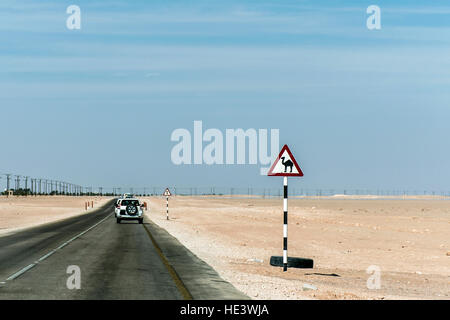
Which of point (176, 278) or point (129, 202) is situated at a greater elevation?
point (129, 202)

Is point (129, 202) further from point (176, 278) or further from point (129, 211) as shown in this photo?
point (176, 278)

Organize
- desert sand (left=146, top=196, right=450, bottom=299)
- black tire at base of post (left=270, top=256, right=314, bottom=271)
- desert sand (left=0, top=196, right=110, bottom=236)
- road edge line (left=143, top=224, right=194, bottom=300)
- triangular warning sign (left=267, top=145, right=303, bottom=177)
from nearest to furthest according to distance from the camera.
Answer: road edge line (left=143, top=224, right=194, bottom=300)
desert sand (left=146, top=196, right=450, bottom=299)
triangular warning sign (left=267, top=145, right=303, bottom=177)
black tire at base of post (left=270, top=256, right=314, bottom=271)
desert sand (left=0, top=196, right=110, bottom=236)

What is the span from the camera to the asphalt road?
12559 mm

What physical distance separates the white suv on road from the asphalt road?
19.8 metres

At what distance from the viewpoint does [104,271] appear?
53.6 ft

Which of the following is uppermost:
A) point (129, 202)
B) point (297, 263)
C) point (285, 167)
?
point (285, 167)

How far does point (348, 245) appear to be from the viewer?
29.7 metres

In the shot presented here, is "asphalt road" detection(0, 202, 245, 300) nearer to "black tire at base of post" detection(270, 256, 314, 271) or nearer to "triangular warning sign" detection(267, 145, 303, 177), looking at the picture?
"black tire at base of post" detection(270, 256, 314, 271)

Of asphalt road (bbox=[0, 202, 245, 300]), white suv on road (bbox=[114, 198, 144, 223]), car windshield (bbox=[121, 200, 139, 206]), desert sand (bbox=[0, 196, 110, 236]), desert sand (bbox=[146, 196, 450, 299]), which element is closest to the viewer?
asphalt road (bbox=[0, 202, 245, 300])

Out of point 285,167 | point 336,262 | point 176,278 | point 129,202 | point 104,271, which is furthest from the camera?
point 129,202

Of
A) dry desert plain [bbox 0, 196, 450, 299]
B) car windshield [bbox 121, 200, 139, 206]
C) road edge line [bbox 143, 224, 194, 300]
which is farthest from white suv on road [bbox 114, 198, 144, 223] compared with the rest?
road edge line [bbox 143, 224, 194, 300]

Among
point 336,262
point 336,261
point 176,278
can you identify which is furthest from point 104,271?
point 336,261

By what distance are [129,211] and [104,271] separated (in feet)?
101
